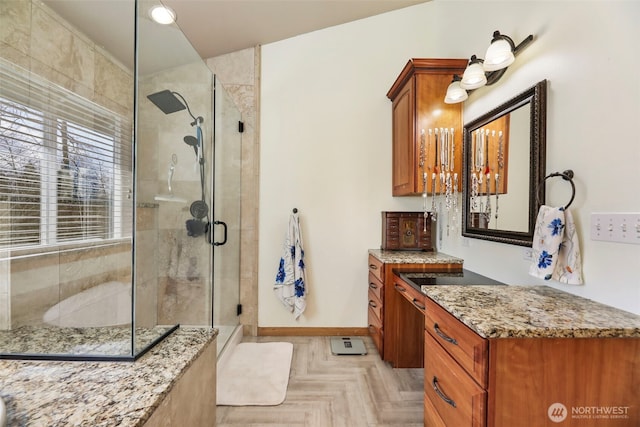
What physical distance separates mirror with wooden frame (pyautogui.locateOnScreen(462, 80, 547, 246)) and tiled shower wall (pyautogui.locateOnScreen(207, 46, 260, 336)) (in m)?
1.86

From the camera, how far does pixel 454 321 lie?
112 centimetres

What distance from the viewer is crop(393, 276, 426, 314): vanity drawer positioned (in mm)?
A: 1617

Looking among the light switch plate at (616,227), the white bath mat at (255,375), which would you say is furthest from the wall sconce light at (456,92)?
the white bath mat at (255,375)

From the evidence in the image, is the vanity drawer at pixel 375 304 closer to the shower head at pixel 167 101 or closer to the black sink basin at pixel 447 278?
the black sink basin at pixel 447 278

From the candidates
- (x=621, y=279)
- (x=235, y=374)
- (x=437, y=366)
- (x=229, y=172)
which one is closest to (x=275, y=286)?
(x=235, y=374)

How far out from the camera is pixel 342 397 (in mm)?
1825

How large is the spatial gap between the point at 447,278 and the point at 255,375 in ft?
5.00

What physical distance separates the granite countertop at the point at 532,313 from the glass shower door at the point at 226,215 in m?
1.68

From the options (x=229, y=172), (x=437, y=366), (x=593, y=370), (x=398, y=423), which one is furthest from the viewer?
(x=229, y=172)

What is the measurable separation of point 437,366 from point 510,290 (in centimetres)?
52

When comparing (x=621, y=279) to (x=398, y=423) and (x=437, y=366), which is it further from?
(x=398, y=423)

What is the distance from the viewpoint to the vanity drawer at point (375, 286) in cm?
224

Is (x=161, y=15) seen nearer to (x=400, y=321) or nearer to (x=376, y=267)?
(x=376, y=267)

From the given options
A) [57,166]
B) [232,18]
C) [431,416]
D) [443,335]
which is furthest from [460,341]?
[232,18]
